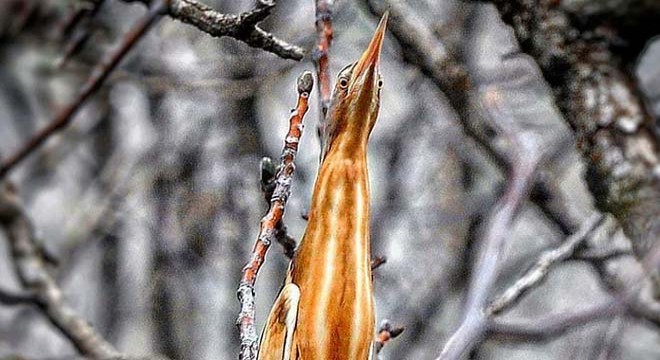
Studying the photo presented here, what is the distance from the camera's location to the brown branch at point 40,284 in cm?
136

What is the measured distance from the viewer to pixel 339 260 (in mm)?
665

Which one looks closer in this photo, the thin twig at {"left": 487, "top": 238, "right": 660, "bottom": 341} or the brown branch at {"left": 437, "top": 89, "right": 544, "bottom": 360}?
the thin twig at {"left": 487, "top": 238, "right": 660, "bottom": 341}

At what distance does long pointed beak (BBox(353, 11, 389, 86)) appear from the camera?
660mm

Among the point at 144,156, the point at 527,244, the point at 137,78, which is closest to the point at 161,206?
the point at 144,156

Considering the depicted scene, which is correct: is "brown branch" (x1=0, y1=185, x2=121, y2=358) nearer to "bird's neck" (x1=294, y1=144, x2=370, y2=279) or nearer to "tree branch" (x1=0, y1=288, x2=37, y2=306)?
"tree branch" (x1=0, y1=288, x2=37, y2=306)

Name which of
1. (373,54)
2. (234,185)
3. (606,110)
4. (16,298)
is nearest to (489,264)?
(606,110)

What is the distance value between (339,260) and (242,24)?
0.71 ft

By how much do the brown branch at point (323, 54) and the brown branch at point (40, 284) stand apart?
0.51 m

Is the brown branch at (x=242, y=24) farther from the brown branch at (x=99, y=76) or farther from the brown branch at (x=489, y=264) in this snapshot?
the brown branch at (x=489, y=264)

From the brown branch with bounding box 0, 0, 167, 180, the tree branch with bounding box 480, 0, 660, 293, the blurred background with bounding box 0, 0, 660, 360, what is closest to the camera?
the tree branch with bounding box 480, 0, 660, 293

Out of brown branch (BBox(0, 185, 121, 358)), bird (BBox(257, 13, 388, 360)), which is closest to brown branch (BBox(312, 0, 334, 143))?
bird (BBox(257, 13, 388, 360))

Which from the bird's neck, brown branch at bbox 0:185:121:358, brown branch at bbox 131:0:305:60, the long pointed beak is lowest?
brown branch at bbox 0:185:121:358

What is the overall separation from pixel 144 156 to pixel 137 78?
0.22 m

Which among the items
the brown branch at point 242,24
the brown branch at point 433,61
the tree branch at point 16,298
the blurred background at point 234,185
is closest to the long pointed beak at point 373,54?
the brown branch at point 242,24
